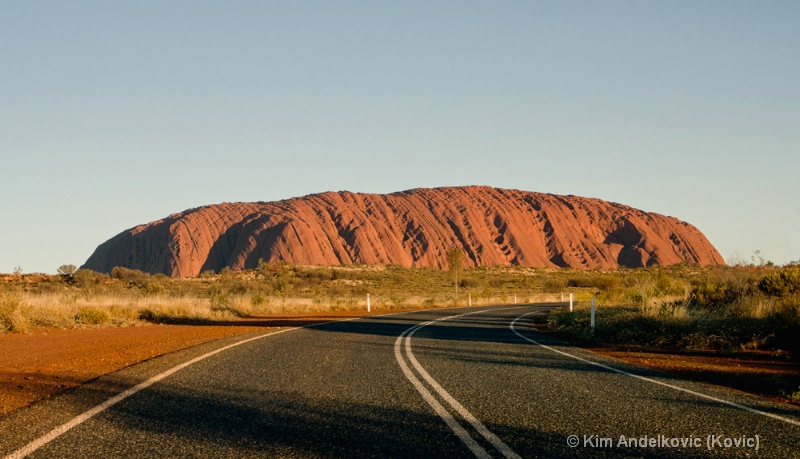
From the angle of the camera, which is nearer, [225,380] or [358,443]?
[358,443]

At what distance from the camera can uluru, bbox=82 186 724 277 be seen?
382 feet

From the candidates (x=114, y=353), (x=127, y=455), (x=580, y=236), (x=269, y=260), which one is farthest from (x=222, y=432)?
(x=580, y=236)

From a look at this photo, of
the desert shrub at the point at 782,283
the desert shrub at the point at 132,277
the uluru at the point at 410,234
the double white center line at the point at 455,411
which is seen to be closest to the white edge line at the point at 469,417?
the double white center line at the point at 455,411

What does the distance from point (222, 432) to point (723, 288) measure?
21.3m

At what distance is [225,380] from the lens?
362 inches

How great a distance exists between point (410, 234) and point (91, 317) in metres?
107

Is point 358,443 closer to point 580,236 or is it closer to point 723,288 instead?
point 723,288

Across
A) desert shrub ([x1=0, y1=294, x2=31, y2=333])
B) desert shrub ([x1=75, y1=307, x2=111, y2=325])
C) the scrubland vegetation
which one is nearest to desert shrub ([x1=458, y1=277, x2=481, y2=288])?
the scrubland vegetation

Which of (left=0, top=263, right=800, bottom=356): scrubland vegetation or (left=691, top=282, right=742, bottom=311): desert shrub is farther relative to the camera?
(left=691, top=282, right=742, bottom=311): desert shrub

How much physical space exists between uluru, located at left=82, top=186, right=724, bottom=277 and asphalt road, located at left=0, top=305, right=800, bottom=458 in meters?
98.3

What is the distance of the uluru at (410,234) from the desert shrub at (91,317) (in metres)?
83.4

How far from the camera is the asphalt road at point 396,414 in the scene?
536 centimetres

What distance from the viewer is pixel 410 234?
423 feet

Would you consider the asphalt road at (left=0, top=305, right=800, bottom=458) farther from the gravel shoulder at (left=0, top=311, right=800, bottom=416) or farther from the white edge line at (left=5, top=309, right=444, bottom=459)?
the gravel shoulder at (left=0, top=311, right=800, bottom=416)
